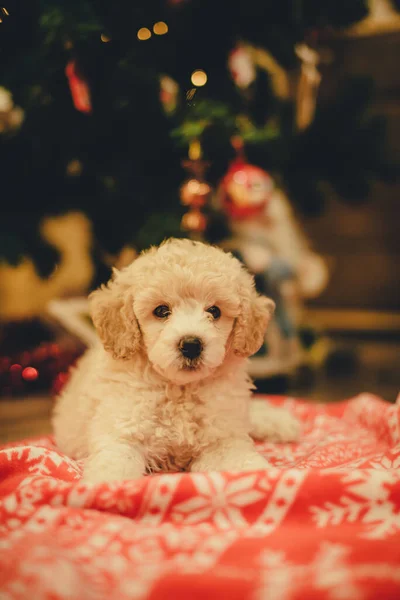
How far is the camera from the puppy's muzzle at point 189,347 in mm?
1326

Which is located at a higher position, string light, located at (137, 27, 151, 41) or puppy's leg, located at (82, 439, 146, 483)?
string light, located at (137, 27, 151, 41)

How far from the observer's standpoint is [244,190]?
103 inches

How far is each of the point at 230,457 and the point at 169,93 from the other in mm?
1720

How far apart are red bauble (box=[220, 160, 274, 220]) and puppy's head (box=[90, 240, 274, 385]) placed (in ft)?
3.54

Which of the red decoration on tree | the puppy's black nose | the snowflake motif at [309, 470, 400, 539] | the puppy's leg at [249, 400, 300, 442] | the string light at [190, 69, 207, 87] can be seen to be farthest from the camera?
the string light at [190, 69, 207, 87]

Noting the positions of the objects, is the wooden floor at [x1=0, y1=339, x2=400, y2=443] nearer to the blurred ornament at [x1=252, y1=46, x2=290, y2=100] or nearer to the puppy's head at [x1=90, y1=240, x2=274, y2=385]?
the puppy's head at [x1=90, y1=240, x2=274, y2=385]

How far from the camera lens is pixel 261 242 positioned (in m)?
3.04

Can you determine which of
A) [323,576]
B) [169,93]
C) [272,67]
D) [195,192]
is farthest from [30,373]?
[272,67]

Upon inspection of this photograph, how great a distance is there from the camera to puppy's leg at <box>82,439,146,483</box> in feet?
4.09

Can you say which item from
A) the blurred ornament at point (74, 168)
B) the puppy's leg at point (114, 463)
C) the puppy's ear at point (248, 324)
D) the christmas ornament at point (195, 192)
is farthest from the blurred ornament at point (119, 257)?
the puppy's leg at point (114, 463)

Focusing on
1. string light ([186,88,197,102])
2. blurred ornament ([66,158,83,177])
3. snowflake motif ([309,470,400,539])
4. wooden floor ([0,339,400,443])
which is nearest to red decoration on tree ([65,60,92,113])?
blurred ornament ([66,158,83,177])

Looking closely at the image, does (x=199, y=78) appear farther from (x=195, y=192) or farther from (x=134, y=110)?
(x=195, y=192)

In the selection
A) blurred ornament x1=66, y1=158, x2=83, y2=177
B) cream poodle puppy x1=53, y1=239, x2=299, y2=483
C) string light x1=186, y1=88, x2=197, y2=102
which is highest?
string light x1=186, y1=88, x2=197, y2=102

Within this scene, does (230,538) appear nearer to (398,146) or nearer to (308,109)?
(308,109)
